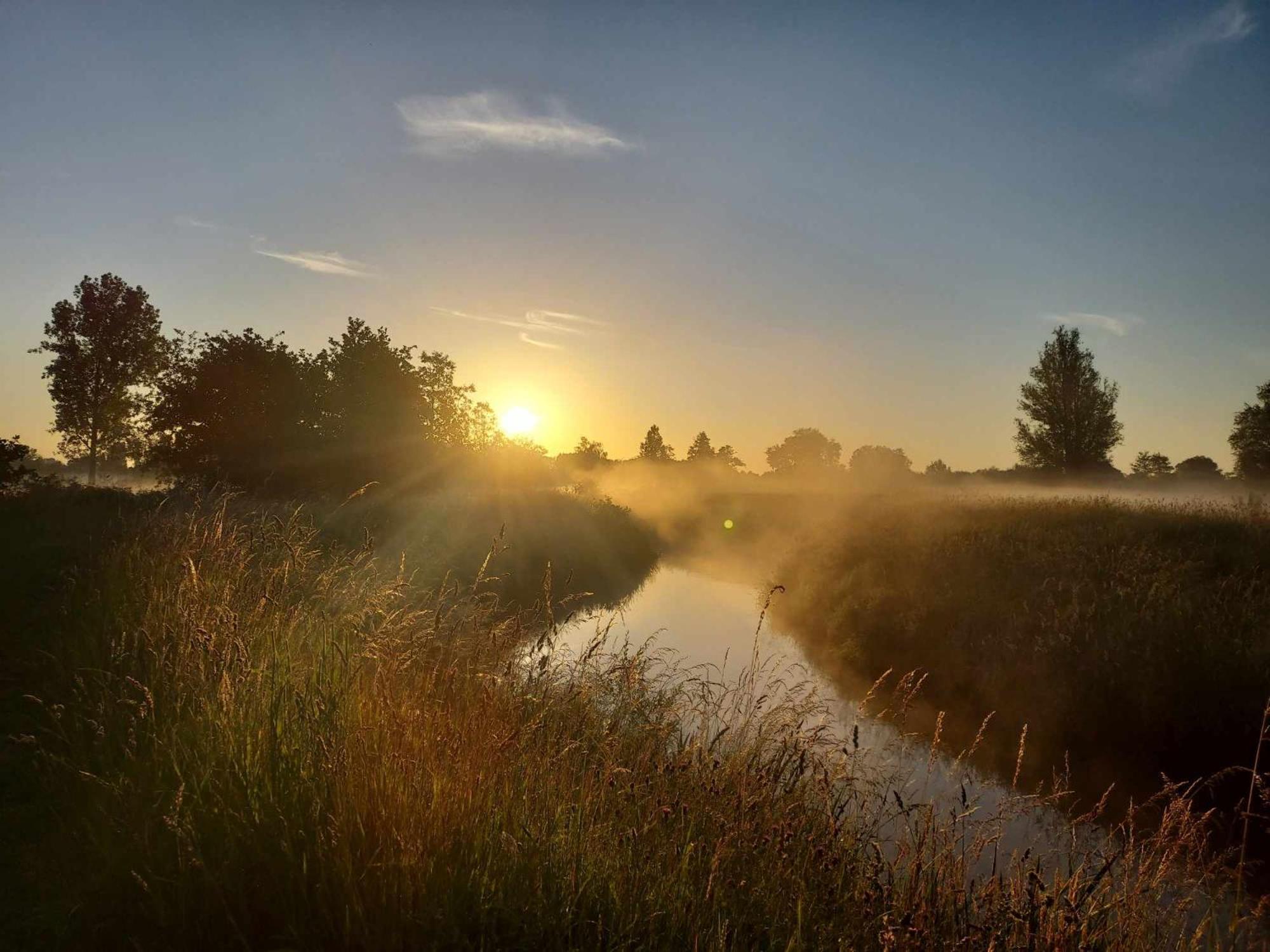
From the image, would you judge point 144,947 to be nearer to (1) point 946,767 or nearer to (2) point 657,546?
(1) point 946,767

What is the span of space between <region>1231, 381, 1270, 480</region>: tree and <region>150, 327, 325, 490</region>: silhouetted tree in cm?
5435

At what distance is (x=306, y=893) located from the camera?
2883mm

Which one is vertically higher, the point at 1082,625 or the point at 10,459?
the point at 10,459

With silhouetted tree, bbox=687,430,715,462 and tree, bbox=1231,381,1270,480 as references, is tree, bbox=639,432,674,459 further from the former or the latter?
tree, bbox=1231,381,1270,480

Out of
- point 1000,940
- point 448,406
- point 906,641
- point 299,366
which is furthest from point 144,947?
point 448,406

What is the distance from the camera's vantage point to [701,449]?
111438 millimetres

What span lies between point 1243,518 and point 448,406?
1296 inches

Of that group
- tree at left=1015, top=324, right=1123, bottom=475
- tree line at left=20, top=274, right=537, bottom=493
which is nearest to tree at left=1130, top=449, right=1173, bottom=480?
tree at left=1015, top=324, right=1123, bottom=475

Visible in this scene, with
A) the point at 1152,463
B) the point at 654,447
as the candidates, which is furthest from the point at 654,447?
the point at 1152,463

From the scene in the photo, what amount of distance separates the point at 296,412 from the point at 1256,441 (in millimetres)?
56677

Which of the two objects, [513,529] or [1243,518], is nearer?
[1243,518]

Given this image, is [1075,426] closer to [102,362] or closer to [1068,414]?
[1068,414]

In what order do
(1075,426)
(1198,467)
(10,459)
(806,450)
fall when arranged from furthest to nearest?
(806,450), (1198,467), (1075,426), (10,459)

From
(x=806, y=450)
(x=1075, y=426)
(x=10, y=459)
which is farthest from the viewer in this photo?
(x=806, y=450)
